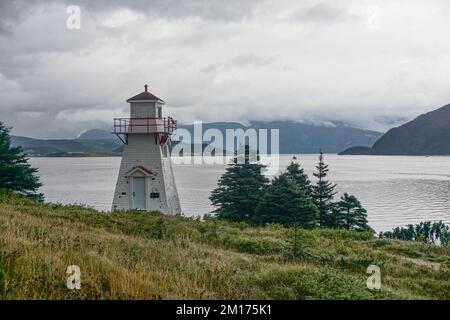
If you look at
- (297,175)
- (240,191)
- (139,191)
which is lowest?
(240,191)

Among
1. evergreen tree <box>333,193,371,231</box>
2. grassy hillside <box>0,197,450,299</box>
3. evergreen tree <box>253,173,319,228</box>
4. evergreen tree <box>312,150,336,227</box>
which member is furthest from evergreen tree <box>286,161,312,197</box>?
grassy hillside <box>0,197,450,299</box>

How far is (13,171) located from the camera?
105ft

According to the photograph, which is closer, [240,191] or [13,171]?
[13,171]

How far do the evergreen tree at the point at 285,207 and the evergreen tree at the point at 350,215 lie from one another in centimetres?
752

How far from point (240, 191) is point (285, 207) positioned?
6039mm

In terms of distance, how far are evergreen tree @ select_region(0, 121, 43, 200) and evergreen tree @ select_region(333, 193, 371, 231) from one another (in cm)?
2526

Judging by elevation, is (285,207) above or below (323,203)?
above

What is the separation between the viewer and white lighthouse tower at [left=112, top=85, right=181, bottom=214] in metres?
33.6

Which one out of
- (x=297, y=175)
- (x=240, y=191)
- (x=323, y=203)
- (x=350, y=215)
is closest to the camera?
(x=240, y=191)

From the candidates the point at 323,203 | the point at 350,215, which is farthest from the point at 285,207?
the point at 323,203

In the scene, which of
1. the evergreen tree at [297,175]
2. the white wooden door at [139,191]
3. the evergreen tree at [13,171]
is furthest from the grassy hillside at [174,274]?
the evergreen tree at [297,175]

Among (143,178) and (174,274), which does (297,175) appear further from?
(174,274)
